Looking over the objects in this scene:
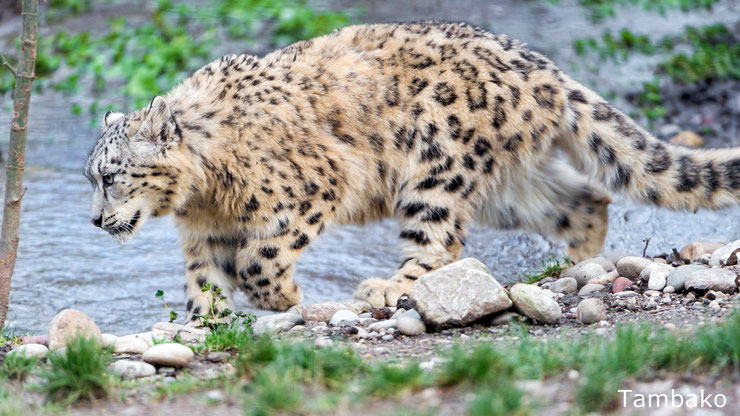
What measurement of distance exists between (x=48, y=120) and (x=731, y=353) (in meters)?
10.4

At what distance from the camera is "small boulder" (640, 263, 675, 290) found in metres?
5.70

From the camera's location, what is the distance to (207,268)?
6656mm

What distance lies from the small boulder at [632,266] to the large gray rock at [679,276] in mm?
387

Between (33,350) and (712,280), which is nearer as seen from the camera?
(33,350)

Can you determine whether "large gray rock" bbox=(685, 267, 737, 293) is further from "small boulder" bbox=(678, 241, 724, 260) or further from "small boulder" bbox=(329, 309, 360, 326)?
"small boulder" bbox=(329, 309, 360, 326)

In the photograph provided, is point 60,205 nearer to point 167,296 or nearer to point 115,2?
point 167,296

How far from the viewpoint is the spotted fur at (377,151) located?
20.7ft

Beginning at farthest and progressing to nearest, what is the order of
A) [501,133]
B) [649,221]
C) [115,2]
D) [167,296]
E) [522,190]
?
[115,2] → [649,221] → [167,296] → [522,190] → [501,133]

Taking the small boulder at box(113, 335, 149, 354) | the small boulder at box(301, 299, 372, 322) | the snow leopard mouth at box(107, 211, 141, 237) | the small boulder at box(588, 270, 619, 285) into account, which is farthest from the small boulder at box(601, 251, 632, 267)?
the small boulder at box(113, 335, 149, 354)

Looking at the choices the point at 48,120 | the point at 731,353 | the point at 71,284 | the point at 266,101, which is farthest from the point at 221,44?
the point at 731,353

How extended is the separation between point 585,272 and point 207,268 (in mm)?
2681

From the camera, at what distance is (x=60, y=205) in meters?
9.54

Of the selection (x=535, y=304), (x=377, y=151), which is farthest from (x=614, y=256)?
(x=535, y=304)

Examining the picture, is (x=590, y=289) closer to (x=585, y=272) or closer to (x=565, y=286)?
A: (x=565, y=286)
